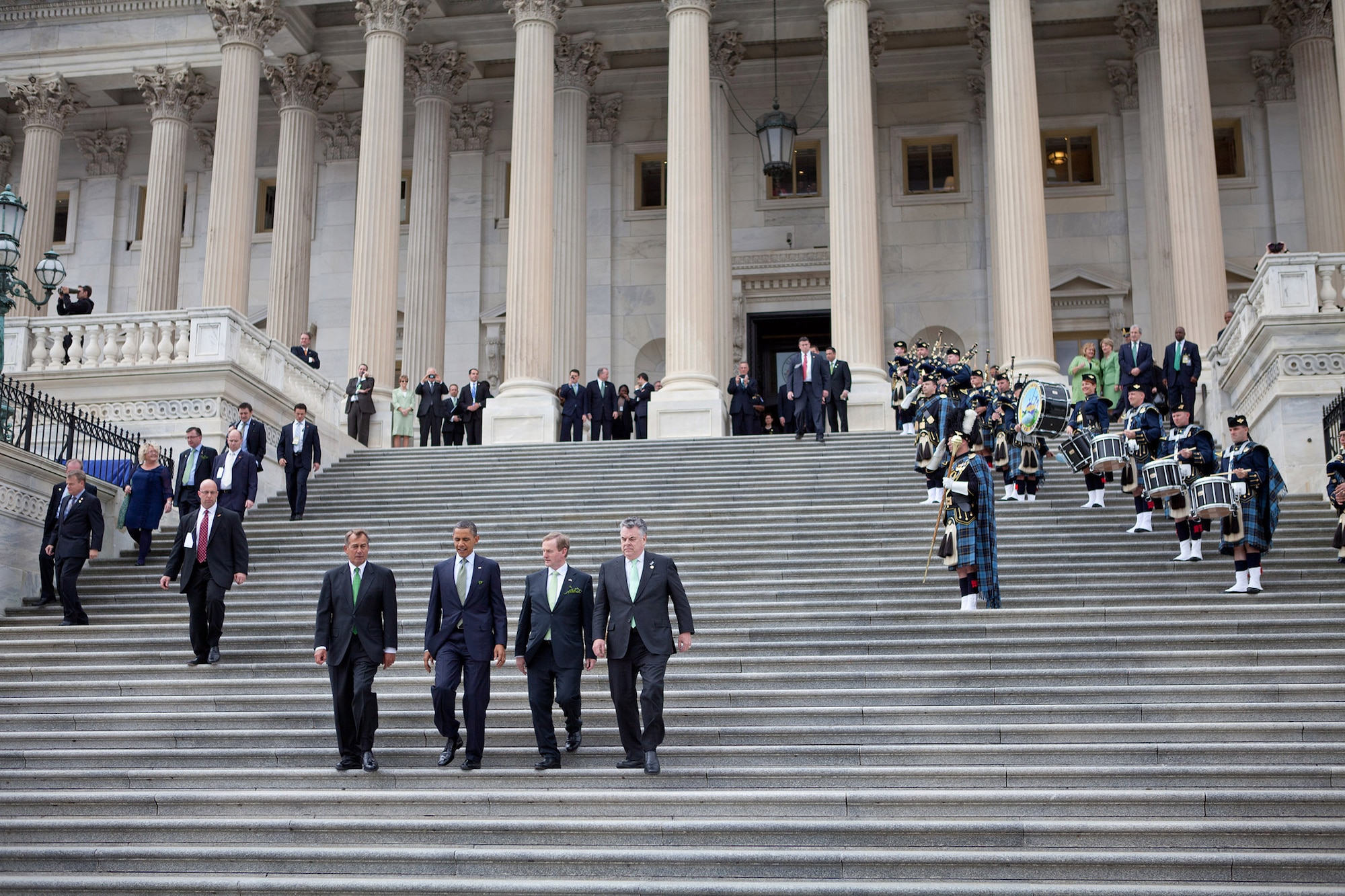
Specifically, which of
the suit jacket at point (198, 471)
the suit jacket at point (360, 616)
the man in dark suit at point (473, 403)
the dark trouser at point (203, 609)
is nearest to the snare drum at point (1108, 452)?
the suit jacket at point (360, 616)

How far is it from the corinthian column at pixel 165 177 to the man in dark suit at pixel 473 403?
986 cm

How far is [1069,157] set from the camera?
32.8 m

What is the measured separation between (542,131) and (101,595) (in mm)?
14358

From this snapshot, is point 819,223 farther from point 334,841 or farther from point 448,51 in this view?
point 334,841

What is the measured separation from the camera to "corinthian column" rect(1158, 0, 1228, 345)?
25.3 meters

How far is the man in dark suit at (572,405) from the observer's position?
82.6 feet

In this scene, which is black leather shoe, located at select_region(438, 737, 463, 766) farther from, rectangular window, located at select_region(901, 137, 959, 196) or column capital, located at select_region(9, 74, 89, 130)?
column capital, located at select_region(9, 74, 89, 130)

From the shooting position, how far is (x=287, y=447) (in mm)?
18781

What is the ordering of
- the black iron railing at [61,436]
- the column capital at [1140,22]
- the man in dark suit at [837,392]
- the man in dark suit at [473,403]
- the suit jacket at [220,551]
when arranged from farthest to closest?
the column capital at [1140,22]
the man in dark suit at [473,403]
the man in dark suit at [837,392]
the black iron railing at [61,436]
the suit jacket at [220,551]

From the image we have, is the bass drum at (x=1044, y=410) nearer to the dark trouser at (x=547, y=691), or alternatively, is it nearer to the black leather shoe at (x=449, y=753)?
the dark trouser at (x=547, y=691)

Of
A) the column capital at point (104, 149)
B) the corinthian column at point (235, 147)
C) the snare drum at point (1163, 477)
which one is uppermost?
the column capital at point (104, 149)

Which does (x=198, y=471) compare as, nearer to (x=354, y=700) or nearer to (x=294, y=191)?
(x=354, y=700)

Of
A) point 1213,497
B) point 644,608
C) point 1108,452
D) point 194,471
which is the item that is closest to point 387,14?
point 194,471

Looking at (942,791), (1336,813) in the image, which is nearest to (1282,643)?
(1336,813)
